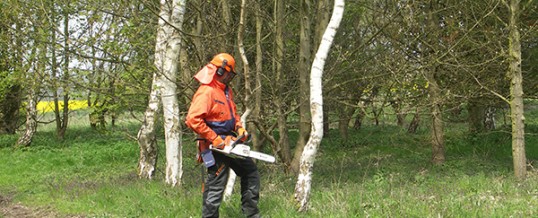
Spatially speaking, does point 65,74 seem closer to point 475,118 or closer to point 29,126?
point 29,126

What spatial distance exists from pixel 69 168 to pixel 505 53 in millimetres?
12413

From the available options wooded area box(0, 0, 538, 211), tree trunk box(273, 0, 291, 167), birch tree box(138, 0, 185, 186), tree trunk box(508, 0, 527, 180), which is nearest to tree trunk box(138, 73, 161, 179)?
wooded area box(0, 0, 538, 211)

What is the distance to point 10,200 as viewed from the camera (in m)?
10.7

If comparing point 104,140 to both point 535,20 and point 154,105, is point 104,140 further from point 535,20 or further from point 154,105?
point 535,20

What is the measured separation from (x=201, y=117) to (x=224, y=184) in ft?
2.70

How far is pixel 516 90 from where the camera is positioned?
11172 mm

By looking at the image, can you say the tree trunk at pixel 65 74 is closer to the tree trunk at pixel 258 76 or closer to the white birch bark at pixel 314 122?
the tree trunk at pixel 258 76

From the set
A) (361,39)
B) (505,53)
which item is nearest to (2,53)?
(361,39)

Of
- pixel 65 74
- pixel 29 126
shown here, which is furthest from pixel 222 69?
pixel 29 126

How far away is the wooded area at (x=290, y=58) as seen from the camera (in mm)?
10312

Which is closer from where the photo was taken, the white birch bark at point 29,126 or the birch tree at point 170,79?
the birch tree at point 170,79

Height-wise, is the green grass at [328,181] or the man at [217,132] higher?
the man at [217,132]

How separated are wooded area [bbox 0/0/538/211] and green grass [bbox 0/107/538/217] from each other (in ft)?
3.46

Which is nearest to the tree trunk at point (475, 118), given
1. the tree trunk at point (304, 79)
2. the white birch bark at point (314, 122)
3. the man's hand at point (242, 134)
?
the tree trunk at point (304, 79)
